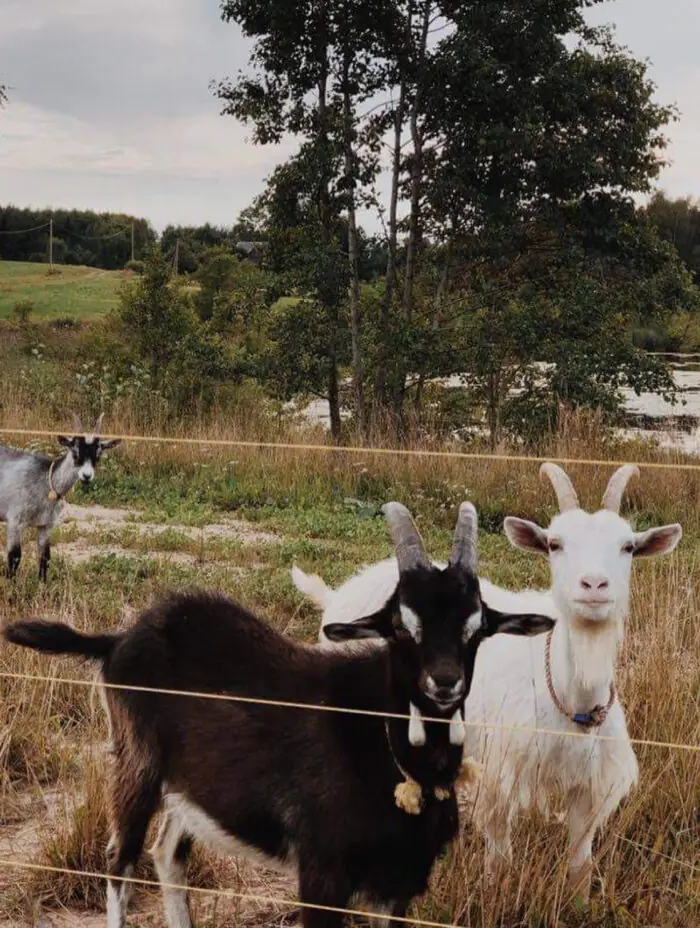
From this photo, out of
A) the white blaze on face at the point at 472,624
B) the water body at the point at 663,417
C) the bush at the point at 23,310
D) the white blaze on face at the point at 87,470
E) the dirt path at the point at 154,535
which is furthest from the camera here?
the bush at the point at 23,310

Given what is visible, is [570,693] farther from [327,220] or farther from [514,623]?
[327,220]

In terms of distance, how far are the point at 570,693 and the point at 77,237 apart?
15904 millimetres

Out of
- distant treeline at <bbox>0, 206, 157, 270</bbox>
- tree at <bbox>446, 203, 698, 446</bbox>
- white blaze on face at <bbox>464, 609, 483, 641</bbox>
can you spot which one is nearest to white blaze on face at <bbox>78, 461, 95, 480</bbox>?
white blaze on face at <bbox>464, 609, 483, 641</bbox>

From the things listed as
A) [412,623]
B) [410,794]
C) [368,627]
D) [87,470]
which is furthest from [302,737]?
[87,470]

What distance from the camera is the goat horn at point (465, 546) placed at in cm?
222

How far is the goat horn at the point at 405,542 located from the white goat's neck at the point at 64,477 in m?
2.90

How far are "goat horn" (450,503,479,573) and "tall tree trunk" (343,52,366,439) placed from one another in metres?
8.29

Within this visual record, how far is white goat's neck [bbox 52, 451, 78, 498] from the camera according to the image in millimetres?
4922

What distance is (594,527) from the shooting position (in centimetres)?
262

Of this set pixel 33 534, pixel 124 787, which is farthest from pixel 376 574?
pixel 33 534

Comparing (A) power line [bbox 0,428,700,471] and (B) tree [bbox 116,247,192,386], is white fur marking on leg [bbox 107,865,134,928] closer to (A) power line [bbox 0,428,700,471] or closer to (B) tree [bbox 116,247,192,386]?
(A) power line [bbox 0,428,700,471]

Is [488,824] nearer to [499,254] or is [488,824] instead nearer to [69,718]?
[69,718]

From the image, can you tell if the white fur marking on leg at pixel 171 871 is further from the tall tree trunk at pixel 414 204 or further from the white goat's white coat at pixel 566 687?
the tall tree trunk at pixel 414 204

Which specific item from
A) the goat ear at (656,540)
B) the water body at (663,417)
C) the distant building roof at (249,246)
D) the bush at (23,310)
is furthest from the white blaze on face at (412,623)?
the bush at (23,310)
